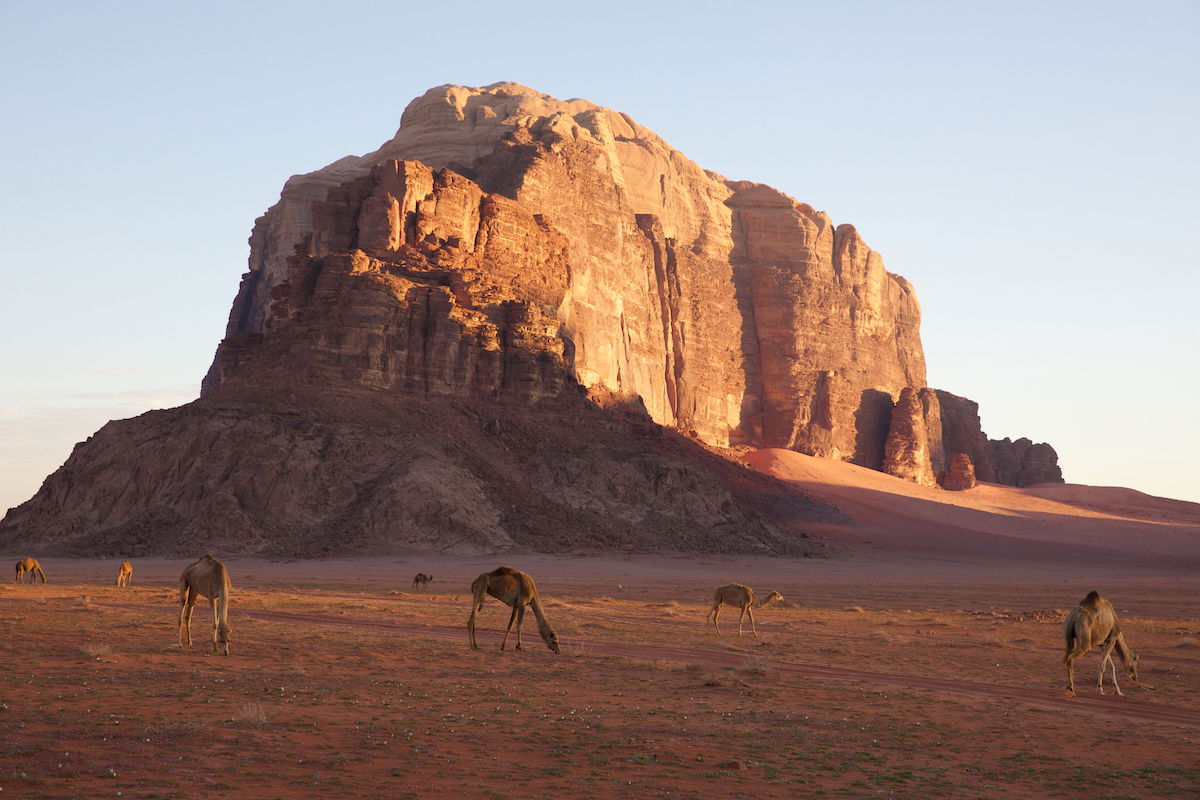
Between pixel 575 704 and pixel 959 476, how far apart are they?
514 ft

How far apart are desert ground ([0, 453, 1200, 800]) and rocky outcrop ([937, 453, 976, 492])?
128493mm

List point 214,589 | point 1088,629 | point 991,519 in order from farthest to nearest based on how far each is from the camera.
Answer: point 991,519
point 214,589
point 1088,629

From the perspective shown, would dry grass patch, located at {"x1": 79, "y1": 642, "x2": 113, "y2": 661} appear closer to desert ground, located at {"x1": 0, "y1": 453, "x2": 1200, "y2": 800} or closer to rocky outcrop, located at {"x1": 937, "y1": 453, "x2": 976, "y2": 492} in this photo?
desert ground, located at {"x1": 0, "y1": 453, "x2": 1200, "y2": 800}

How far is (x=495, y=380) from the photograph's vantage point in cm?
9112

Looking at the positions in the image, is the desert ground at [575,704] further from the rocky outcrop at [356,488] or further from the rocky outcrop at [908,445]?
the rocky outcrop at [908,445]

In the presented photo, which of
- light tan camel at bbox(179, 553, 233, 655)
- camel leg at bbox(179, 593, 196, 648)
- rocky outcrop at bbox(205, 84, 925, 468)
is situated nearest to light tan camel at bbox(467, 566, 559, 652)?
light tan camel at bbox(179, 553, 233, 655)

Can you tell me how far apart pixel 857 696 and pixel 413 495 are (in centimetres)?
5741

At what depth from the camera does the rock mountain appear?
73.1 m

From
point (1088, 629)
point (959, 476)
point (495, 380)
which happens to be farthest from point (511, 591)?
point (959, 476)

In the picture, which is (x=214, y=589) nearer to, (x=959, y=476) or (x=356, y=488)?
(x=356, y=488)

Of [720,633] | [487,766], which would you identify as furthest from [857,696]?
[720,633]

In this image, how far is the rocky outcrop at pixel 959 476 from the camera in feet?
537

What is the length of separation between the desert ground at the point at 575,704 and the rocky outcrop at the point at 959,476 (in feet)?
422

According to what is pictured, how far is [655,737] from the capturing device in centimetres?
1434
